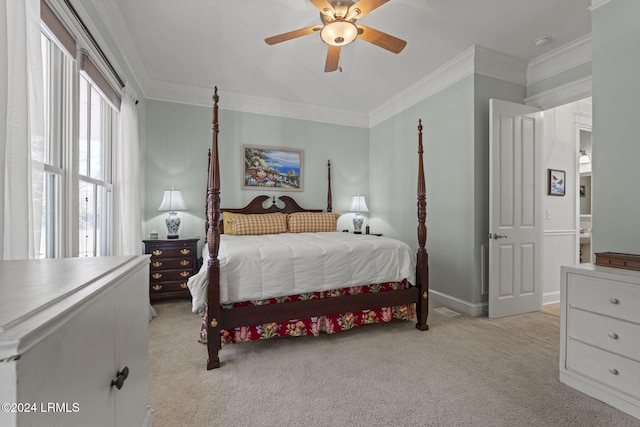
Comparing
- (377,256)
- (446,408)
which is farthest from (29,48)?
(446,408)

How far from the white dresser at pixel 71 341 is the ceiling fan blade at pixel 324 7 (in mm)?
2057

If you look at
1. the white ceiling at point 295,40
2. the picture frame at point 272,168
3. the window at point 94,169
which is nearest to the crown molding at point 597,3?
the white ceiling at point 295,40

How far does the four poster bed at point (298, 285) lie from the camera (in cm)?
223

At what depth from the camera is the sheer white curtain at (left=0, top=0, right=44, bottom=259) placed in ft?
3.74

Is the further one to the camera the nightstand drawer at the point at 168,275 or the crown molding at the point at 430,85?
the nightstand drawer at the point at 168,275

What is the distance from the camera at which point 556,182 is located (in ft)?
12.5

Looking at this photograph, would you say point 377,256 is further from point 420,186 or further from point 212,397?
point 212,397

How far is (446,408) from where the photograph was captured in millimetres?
1707

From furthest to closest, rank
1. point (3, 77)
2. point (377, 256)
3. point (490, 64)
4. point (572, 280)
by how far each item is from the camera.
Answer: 1. point (490, 64)
2. point (377, 256)
3. point (572, 280)
4. point (3, 77)

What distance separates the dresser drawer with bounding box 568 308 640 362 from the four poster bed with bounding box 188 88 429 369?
Result: 3.73ft

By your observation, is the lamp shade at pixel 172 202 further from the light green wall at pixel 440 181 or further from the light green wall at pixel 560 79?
the light green wall at pixel 560 79

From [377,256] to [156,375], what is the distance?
1952 millimetres

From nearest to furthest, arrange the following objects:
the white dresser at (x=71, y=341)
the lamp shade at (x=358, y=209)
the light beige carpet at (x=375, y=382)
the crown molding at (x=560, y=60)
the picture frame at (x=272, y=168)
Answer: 1. the white dresser at (x=71, y=341)
2. the light beige carpet at (x=375, y=382)
3. the crown molding at (x=560, y=60)
4. the picture frame at (x=272, y=168)
5. the lamp shade at (x=358, y=209)

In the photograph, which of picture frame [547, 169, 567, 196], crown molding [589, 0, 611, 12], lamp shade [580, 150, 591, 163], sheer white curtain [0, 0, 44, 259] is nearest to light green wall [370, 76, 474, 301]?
crown molding [589, 0, 611, 12]
